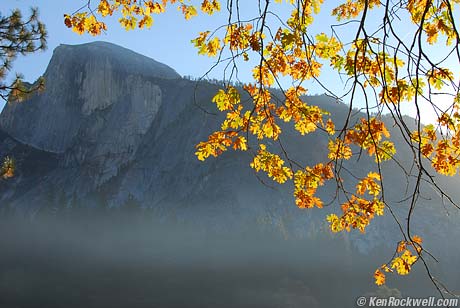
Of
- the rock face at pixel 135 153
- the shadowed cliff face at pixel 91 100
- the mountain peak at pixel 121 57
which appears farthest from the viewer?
the mountain peak at pixel 121 57

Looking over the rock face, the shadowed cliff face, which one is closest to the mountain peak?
the shadowed cliff face

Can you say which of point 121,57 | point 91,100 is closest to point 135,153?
point 91,100

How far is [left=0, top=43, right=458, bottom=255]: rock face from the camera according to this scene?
63634mm

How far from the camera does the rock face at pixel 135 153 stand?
209 ft

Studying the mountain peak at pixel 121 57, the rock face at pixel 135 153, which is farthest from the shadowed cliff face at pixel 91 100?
the rock face at pixel 135 153

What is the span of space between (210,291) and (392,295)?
17581mm

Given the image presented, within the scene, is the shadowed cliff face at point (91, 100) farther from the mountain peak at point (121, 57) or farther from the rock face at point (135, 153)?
the rock face at point (135, 153)

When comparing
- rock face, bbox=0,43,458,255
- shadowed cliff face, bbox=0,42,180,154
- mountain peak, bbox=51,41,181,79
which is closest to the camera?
rock face, bbox=0,43,458,255

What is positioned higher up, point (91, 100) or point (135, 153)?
point (91, 100)

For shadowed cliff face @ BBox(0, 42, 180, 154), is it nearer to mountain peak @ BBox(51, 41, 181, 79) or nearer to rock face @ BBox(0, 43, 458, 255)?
mountain peak @ BBox(51, 41, 181, 79)

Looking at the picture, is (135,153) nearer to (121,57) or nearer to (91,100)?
(91,100)

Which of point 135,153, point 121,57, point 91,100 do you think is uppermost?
point 121,57

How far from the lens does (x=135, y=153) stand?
280 feet

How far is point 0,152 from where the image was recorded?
326 ft
